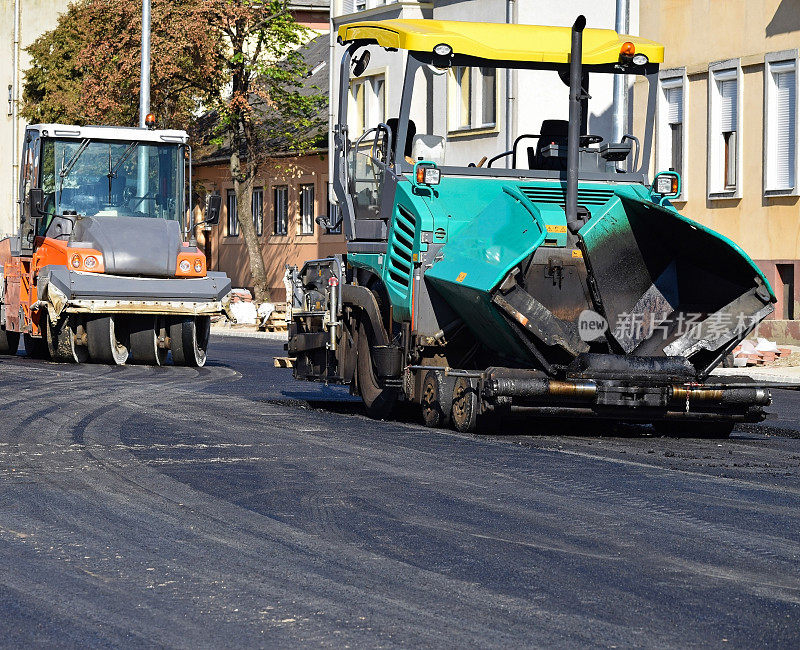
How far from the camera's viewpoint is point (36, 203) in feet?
72.7

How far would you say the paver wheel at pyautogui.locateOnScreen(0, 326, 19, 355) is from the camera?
24694 millimetres

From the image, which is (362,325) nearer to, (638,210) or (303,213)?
(638,210)

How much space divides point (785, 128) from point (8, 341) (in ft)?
46.2

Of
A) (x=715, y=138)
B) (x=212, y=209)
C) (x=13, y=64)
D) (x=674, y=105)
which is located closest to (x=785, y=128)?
(x=715, y=138)

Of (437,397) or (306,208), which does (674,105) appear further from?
(306,208)

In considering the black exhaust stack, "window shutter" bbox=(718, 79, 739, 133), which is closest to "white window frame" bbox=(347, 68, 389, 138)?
the black exhaust stack

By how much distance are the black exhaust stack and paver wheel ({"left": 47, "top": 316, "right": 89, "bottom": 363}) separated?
32.8 feet

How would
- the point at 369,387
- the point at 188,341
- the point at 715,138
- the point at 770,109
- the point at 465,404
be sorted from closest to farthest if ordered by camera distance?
the point at 465,404
the point at 369,387
the point at 188,341
the point at 770,109
the point at 715,138

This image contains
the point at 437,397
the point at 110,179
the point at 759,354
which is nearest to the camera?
the point at 437,397

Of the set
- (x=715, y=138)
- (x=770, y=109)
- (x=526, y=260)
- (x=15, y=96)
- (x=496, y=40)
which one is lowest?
(x=526, y=260)

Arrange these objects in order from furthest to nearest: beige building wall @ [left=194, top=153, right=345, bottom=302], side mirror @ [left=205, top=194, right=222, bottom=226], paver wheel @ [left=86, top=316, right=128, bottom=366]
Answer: beige building wall @ [left=194, top=153, right=345, bottom=302] < side mirror @ [left=205, top=194, right=222, bottom=226] < paver wheel @ [left=86, top=316, right=128, bottom=366]

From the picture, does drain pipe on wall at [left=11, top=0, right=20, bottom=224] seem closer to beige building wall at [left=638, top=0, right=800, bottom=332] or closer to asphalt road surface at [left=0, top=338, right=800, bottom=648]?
beige building wall at [left=638, top=0, right=800, bottom=332]

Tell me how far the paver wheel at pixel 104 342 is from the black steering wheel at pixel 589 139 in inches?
358

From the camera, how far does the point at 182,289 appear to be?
70.6 feet
